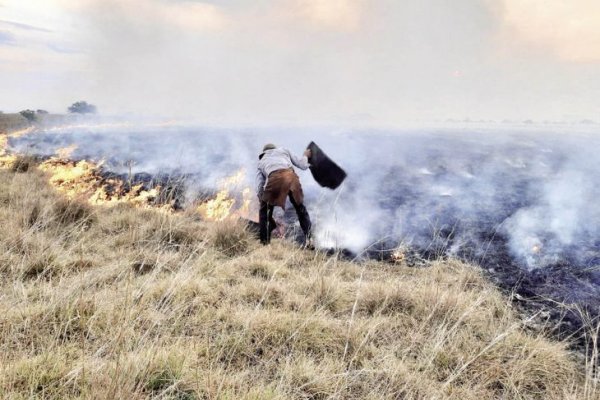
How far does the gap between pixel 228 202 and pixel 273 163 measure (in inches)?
123

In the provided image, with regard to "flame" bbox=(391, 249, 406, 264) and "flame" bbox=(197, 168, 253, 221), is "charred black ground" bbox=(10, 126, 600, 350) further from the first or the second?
"flame" bbox=(197, 168, 253, 221)

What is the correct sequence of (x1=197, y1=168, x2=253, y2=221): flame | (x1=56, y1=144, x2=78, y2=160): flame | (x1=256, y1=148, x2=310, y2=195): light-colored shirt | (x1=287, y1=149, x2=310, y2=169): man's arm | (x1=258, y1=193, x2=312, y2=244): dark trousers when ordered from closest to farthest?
(x1=258, y1=193, x2=312, y2=244): dark trousers, (x1=256, y1=148, x2=310, y2=195): light-colored shirt, (x1=287, y1=149, x2=310, y2=169): man's arm, (x1=197, y1=168, x2=253, y2=221): flame, (x1=56, y1=144, x2=78, y2=160): flame

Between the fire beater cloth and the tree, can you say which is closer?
the fire beater cloth

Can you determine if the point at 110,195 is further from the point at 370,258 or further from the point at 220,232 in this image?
the point at 370,258

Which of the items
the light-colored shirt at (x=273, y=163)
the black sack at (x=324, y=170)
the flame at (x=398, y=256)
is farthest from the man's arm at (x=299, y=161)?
the flame at (x=398, y=256)

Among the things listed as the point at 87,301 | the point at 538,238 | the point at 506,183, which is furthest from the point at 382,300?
the point at 506,183

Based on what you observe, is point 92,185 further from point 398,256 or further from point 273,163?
point 398,256

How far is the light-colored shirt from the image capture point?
6277 mm

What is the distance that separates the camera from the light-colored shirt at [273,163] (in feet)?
20.6

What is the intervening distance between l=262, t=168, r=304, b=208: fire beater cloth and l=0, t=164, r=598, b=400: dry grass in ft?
4.93

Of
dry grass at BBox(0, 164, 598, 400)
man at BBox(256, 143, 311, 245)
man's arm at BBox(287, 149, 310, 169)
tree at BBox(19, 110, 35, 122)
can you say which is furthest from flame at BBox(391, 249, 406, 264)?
tree at BBox(19, 110, 35, 122)

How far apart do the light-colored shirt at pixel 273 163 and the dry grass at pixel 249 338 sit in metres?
1.88

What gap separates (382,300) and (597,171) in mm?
12823

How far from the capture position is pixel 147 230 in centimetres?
579
